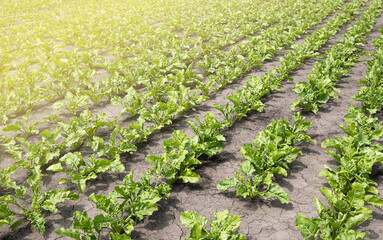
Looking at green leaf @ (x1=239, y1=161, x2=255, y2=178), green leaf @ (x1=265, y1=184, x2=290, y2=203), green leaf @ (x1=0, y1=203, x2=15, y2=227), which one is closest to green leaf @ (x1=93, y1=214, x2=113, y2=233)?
green leaf @ (x1=0, y1=203, x2=15, y2=227)

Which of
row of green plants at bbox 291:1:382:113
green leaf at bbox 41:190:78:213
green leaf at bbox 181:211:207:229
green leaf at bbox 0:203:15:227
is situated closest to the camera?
green leaf at bbox 181:211:207:229

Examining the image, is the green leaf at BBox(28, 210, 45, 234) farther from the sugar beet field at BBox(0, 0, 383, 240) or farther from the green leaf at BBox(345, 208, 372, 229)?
Answer: the green leaf at BBox(345, 208, 372, 229)

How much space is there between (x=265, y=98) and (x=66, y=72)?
16.9ft

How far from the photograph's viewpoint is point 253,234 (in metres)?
3.13

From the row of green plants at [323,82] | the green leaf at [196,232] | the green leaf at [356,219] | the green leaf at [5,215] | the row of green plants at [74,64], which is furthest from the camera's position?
the row of green plants at [74,64]

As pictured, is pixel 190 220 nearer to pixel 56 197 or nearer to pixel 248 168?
pixel 248 168

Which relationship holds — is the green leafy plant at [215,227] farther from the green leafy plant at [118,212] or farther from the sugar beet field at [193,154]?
the green leafy plant at [118,212]

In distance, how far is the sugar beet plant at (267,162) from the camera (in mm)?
3430

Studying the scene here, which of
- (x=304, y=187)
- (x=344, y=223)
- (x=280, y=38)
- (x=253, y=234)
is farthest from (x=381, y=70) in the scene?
(x=253, y=234)

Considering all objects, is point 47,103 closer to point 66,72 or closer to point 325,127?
point 66,72

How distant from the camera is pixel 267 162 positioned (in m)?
3.73

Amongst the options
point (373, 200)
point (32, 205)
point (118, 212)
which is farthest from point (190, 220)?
point (373, 200)

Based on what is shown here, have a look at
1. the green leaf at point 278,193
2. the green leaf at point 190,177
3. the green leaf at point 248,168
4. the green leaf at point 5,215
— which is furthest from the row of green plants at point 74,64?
the green leaf at point 278,193

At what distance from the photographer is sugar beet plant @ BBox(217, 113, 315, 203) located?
3430 mm
